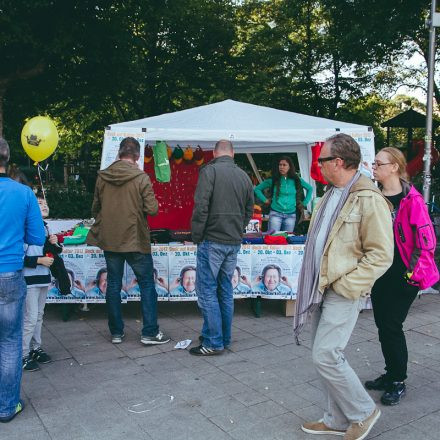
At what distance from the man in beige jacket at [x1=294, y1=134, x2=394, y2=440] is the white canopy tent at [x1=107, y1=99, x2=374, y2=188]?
3397mm

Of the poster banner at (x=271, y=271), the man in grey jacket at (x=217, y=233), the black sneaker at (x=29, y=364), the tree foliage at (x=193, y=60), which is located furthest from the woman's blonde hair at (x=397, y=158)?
the tree foliage at (x=193, y=60)

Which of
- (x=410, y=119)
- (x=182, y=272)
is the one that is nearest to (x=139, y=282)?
(x=182, y=272)

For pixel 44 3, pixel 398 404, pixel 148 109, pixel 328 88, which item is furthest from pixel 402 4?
pixel 398 404

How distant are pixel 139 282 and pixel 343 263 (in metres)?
2.59

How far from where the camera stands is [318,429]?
320 cm

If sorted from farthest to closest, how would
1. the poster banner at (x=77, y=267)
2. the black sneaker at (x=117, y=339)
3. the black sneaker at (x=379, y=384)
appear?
1. the poster banner at (x=77, y=267)
2. the black sneaker at (x=117, y=339)
3. the black sneaker at (x=379, y=384)

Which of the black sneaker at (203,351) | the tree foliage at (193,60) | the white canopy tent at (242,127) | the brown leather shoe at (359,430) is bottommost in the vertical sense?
the black sneaker at (203,351)

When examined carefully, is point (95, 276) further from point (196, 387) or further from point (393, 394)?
point (393, 394)

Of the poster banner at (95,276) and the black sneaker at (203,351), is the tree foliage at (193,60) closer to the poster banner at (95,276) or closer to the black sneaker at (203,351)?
the poster banner at (95,276)

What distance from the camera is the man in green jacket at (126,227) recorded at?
4.73 metres

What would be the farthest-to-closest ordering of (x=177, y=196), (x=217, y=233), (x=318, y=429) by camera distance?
1. (x=177, y=196)
2. (x=217, y=233)
3. (x=318, y=429)

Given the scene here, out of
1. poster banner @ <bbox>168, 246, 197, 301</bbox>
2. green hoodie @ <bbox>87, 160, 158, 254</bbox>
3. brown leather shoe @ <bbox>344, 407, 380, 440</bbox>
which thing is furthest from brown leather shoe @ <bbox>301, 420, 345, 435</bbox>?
poster banner @ <bbox>168, 246, 197, 301</bbox>

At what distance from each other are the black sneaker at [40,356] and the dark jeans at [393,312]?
2.82 meters

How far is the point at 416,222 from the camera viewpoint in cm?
346
